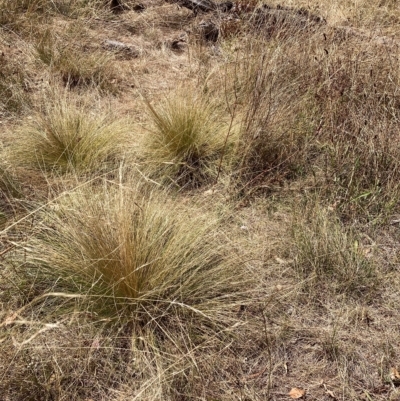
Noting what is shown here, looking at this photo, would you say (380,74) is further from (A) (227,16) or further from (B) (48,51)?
(B) (48,51)

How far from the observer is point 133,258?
221 cm

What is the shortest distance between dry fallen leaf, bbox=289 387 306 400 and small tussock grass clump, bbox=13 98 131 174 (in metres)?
1.85

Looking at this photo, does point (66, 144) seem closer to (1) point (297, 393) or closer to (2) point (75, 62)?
(2) point (75, 62)

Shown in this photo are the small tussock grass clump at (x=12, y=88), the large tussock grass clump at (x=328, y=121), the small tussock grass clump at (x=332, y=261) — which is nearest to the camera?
the small tussock grass clump at (x=332, y=261)

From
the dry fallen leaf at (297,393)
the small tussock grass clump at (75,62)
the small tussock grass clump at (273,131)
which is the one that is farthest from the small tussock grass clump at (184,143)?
the dry fallen leaf at (297,393)

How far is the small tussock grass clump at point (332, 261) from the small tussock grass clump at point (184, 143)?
90 cm

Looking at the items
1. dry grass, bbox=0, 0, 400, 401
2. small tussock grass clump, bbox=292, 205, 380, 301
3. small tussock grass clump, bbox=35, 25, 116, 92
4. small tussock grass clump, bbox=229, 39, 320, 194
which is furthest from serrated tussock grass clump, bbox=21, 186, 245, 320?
small tussock grass clump, bbox=35, 25, 116, 92

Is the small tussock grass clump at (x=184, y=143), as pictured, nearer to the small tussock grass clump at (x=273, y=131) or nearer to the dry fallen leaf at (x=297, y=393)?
the small tussock grass clump at (x=273, y=131)

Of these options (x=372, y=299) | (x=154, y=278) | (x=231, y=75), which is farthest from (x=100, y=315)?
(x=231, y=75)

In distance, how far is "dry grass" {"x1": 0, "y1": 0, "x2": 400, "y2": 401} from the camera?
2037mm

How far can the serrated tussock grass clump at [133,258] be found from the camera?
7.16 ft

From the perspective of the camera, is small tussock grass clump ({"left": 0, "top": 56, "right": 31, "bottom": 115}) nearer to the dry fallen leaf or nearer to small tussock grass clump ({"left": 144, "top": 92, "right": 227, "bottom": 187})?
small tussock grass clump ({"left": 144, "top": 92, "right": 227, "bottom": 187})

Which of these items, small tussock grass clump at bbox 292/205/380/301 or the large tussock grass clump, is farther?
the large tussock grass clump

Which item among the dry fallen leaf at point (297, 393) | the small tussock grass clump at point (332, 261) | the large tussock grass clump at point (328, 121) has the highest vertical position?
the large tussock grass clump at point (328, 121)
